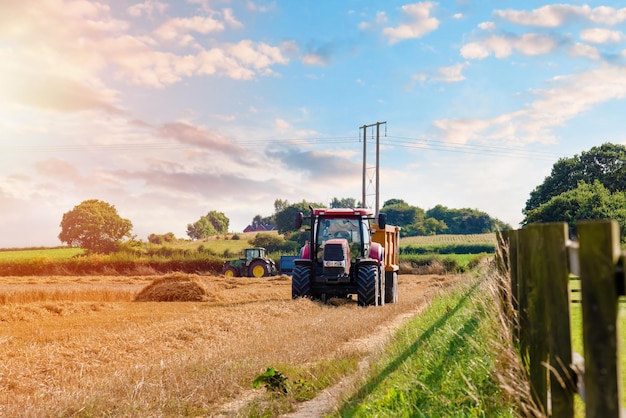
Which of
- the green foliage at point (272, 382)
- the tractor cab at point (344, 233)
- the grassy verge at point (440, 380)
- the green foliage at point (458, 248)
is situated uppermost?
the green foliage at point (458, 248)

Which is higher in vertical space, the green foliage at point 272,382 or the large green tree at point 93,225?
the large green tree at point 93,225

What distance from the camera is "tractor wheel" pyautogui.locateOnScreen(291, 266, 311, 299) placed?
53.1 feet

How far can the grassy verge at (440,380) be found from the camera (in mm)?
4695

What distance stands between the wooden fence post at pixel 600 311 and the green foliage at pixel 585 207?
141 feet

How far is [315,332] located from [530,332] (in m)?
7.03

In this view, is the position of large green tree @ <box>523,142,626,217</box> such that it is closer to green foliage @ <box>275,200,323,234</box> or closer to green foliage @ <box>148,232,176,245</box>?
green foliage @ <box>275,200,323,234</box>

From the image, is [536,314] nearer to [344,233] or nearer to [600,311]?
[600,311]

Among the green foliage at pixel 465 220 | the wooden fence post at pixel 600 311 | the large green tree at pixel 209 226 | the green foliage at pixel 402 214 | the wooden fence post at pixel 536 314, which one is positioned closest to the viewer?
the wooden fence post at pixel 600 311

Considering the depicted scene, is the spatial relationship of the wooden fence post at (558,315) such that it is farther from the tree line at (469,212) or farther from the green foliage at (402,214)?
the green foliage at (402,214)

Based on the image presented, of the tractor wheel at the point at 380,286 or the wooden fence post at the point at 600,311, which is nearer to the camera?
the wooden fence post at the point at 600,311

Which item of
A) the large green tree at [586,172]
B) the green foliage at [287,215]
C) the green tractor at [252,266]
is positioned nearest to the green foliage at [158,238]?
the green foliage at [287,215]

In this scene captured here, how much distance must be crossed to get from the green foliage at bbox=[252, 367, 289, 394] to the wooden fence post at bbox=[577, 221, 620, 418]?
474 centimetres

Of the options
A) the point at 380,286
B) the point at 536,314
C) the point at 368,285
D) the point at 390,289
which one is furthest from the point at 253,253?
the point at 536,314

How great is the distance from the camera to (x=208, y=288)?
20.1m
